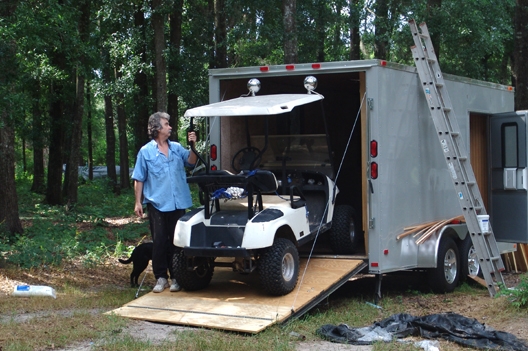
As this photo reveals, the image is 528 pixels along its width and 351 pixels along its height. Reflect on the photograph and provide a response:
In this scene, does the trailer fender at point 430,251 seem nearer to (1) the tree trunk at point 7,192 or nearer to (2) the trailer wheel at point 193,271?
(2) the trailer wheel at point 193,271

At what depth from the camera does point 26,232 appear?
42.3 ft

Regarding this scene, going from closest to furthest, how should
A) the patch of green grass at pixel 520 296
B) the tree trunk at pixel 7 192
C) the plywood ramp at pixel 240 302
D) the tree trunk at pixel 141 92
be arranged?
the plywood ramp at pixel 240 302 < the patch of green grass at pixel 520 296 < the tree trunk at pixel 7 192 < the tree trunk at pixel 141 92

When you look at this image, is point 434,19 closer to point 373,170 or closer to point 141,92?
point 141,92

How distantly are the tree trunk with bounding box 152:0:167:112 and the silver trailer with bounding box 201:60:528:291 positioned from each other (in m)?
4.86

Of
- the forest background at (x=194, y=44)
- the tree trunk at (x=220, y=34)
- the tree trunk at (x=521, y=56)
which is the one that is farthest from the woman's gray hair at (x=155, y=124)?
the tree trunk at (x=220, y=34)

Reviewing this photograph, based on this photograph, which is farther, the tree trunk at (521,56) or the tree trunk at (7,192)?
the tree trunk at (521,56)

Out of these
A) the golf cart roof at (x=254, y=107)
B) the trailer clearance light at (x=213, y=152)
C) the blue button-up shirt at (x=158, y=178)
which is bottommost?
the blue button-up shirt at (x=158, y=178)

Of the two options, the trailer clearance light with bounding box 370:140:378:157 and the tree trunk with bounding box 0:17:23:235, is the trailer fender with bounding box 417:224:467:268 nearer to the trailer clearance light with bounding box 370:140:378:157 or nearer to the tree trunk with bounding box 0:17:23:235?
the trailer clearance light with bounding box 370:140:378:157

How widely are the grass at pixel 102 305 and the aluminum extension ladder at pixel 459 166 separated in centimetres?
47

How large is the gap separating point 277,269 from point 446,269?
3059 mm

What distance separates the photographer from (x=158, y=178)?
802cm

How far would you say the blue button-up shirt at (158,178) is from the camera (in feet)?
26.3

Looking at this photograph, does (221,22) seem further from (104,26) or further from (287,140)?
(287,140)

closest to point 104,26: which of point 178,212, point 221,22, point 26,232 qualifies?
point 221,22
